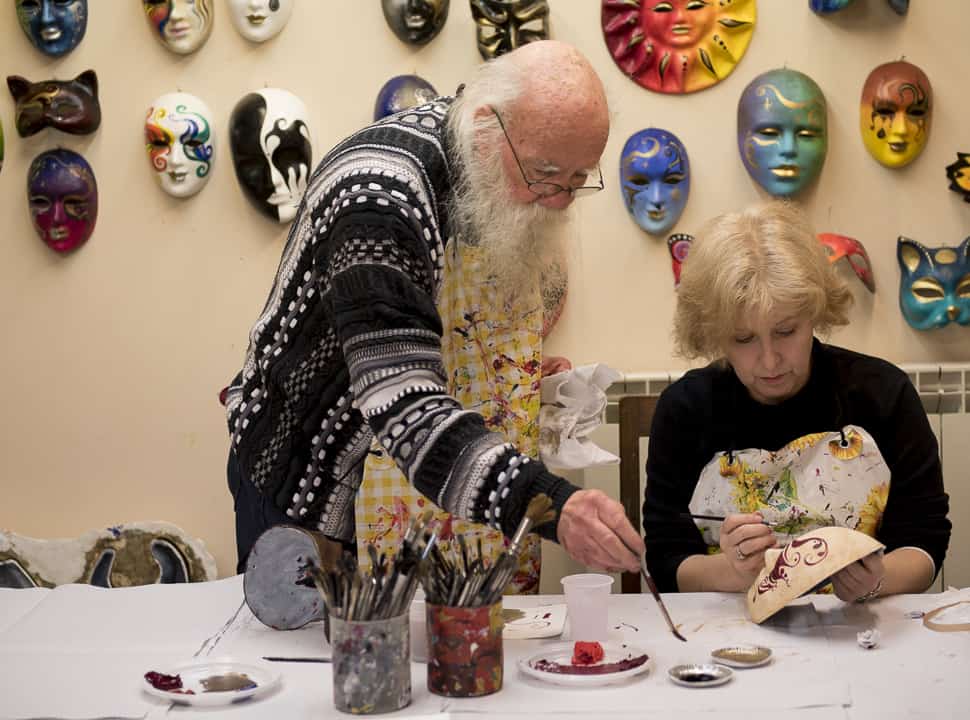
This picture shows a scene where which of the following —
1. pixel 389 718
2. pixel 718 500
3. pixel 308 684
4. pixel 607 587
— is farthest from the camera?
pixel 718 500

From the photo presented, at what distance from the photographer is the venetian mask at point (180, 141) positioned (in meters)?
3.59

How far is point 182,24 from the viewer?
3607 millimetres

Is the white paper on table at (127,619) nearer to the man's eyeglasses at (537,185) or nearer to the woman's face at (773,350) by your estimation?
the man's eyeglasses at (537,185)

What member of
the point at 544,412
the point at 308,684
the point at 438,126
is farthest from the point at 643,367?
→ the point at 308,684

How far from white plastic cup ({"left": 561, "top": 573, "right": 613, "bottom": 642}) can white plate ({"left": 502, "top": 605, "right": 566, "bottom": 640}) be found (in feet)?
0.25

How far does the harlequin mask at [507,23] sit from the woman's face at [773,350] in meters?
1.54

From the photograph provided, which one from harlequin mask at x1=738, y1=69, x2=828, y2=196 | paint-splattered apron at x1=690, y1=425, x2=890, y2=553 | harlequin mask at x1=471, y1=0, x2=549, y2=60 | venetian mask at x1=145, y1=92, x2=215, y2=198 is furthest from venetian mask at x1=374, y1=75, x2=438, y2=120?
paint-splattered apron at x1=690, y1=425, x2=890, y2=553

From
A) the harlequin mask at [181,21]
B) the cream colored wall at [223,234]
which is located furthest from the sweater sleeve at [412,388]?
the harlequin mask at [181,21]

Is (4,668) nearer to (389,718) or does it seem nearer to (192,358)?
(389,718)

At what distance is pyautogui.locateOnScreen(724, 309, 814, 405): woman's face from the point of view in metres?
2.25

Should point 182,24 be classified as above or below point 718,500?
above

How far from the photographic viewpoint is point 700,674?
1662 millimetres

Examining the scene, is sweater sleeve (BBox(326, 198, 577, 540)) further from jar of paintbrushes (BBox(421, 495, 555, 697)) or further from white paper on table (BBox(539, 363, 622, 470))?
white paper on table (BBox(539, 363, 622, 470))

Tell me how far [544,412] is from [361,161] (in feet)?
2.35
